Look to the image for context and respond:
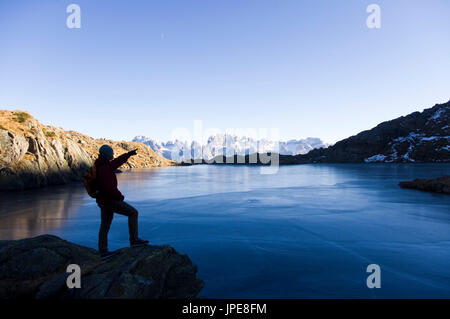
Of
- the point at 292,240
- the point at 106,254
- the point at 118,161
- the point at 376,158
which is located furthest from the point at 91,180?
the point at 376,158

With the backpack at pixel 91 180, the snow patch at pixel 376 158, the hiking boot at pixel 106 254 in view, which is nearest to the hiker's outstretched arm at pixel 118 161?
the backpack at pixel 91 180

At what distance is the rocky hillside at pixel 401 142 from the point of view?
15025cm

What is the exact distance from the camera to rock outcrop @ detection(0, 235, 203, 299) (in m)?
5.25

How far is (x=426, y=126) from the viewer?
17775 cm

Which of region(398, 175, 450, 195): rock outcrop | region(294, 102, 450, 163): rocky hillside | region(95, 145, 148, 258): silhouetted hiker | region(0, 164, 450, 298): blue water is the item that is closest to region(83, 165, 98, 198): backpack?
region(95, 145, 148, 258): silhouetted hiker

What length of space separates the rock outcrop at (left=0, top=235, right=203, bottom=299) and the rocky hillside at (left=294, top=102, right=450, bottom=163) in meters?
180

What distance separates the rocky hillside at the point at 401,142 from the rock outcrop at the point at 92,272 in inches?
7072

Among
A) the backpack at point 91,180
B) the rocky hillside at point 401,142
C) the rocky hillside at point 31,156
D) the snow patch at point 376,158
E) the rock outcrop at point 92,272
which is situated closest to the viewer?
the rock outcrop at point 92,272

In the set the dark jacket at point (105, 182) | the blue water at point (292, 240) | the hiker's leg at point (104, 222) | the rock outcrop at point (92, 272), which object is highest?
the dark jacket at point (105, 182)

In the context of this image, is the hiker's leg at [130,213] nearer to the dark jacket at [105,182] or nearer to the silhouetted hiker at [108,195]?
the silhouetted hiker at [108,195]

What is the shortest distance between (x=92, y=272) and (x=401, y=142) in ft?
683
